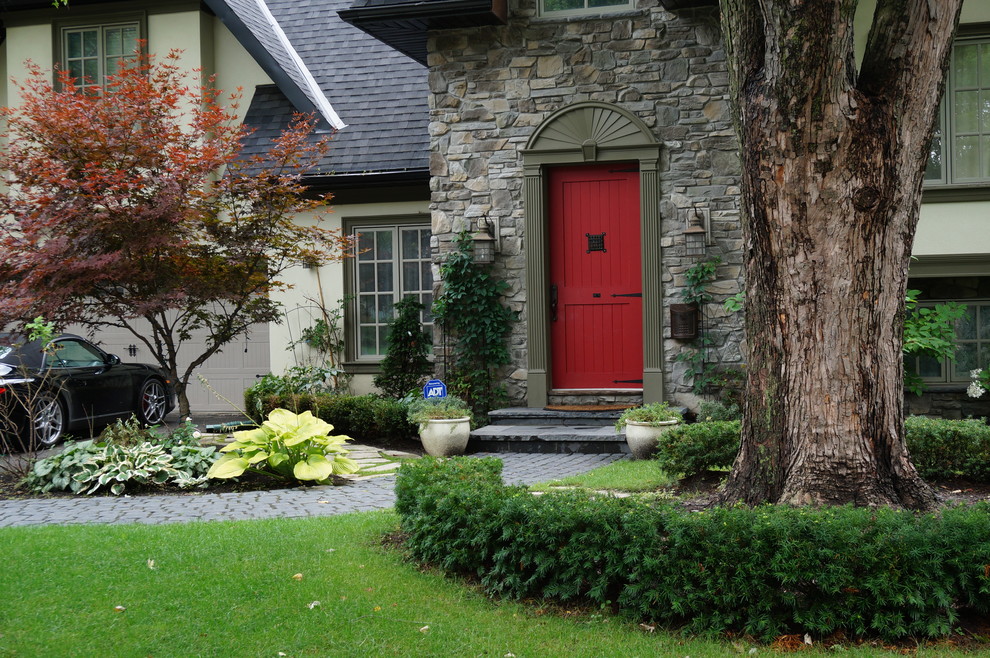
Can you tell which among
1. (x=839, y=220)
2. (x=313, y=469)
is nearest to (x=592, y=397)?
(x=313, y=469)

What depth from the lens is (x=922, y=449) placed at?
6.57 m

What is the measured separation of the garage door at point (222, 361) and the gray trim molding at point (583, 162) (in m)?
5.12

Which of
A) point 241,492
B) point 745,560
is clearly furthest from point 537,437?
point 745,560

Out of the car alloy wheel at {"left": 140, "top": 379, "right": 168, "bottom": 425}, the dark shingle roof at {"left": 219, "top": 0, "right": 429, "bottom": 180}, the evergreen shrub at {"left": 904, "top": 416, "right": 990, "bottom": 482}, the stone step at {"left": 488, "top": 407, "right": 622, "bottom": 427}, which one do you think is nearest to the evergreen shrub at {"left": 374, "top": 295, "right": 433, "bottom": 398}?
the dark shingle roof at {"left": 219, "top": 0, "right": 429, "bottom": 180}

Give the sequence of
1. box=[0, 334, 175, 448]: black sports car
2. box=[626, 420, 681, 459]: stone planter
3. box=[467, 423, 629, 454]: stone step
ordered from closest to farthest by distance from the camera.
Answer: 1. box=[626, 420, 681, 459]: stone planter
2. box=[467, 423, 629, 454]: stone step
3. box=[0, 334, 175, 448]: black sports car

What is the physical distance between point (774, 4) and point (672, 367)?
21.4ft

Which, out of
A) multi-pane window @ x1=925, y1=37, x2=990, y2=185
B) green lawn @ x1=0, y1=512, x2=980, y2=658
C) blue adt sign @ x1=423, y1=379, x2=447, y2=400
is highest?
multi-pane window @ x1=925, y1=37, x2=990, y2=185

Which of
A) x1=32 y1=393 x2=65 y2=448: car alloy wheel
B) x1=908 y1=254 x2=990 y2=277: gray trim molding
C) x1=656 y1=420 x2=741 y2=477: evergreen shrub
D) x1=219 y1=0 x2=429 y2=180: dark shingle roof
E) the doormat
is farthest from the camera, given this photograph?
x1=219 y1=0 x2=429 y2=180: dark shingle roof

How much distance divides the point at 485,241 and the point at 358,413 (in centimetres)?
253

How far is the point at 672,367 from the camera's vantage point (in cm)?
1085

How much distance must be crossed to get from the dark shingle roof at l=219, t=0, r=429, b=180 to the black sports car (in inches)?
148

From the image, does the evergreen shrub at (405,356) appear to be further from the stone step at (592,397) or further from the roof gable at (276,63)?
the roof gable at (276,63)

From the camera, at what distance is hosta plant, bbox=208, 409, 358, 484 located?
309 inches

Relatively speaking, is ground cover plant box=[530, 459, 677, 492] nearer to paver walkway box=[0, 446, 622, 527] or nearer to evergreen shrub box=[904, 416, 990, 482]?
paver walkway box=[0, 446, 622, 527]
